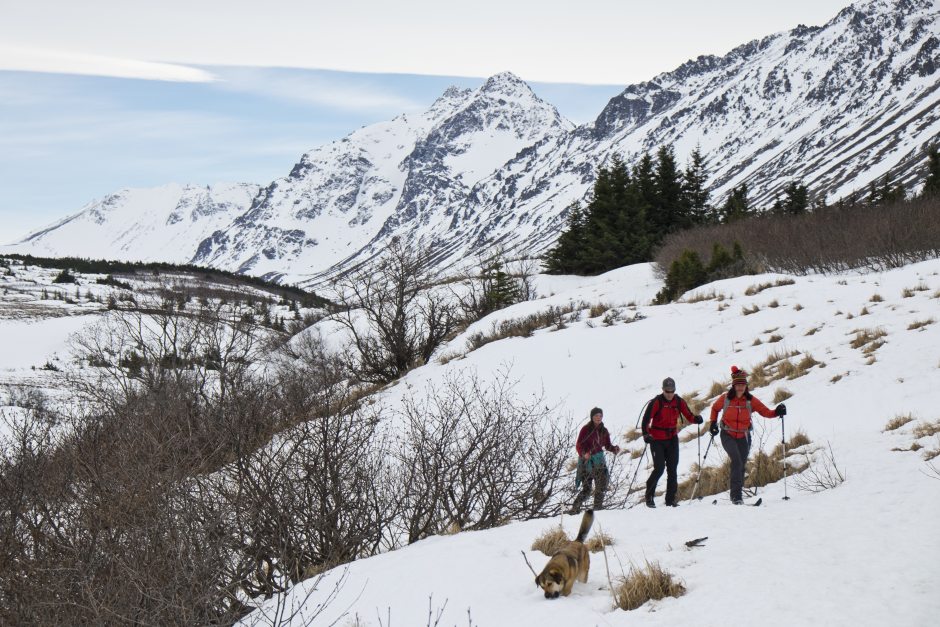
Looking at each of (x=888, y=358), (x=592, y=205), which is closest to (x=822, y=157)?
(x=592, y=205)

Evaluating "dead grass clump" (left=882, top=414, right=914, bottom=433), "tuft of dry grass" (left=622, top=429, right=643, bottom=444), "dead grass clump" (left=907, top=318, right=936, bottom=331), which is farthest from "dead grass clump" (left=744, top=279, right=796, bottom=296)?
"dead grass clump" (left=882, top=414, right=914, bottom=433)

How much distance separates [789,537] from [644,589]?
71.4 inches

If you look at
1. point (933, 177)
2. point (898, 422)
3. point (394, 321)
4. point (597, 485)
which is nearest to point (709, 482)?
point (597, 485)

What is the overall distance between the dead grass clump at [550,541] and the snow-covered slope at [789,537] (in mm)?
115

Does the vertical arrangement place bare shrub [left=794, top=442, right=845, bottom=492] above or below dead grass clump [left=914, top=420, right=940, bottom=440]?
below

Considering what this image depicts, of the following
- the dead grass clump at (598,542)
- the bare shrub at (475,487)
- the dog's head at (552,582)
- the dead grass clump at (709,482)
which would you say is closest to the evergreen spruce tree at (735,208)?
the dead grass clump at (709,482)

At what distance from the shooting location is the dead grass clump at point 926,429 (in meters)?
7.48

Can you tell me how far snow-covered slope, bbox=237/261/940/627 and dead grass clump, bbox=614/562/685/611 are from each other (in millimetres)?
101

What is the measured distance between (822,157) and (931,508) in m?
182

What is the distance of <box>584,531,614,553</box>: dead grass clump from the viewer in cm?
606

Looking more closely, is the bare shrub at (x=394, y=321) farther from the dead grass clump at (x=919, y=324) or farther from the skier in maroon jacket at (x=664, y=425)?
the skier in maroon jacket at (x=664, y=425)

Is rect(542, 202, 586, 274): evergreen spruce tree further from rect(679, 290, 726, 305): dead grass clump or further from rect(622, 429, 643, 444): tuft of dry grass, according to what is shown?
rect(622, 429, 643, 444): tuft of dry grass

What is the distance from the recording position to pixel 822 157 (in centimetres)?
15788

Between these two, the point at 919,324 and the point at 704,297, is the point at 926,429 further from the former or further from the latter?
the point at 704,297
